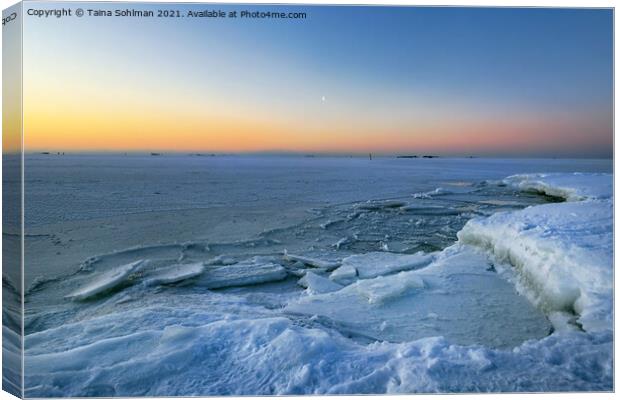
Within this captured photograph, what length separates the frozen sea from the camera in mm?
2766

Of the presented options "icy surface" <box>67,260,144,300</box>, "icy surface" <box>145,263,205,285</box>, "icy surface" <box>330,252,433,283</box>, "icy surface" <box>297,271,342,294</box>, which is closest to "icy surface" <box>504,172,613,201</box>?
"icy surface" <box>330,252,433,283</box>

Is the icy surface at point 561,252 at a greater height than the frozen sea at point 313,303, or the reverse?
the icy surface at point 561,252

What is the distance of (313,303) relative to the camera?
3846 millimetres

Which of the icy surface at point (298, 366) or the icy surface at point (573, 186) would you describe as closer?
the icy surface at point (298, 366)

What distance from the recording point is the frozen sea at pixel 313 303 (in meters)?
2.77

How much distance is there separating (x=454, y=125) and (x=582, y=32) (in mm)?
1348

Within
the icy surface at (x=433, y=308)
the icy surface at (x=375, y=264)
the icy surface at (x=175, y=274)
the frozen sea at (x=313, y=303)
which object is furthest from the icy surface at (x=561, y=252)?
the icy surface at (x=175, y=274)

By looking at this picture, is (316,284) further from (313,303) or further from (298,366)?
(298,366)

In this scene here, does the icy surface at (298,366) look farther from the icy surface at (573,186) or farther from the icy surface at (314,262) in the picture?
the icy surface at (573,186)

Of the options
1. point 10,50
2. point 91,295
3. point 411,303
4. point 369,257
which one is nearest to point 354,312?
point 411,303

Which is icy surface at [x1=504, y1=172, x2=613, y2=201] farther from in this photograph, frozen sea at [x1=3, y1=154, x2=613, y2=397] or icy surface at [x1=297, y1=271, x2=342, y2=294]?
icy surface at [x1=297, y1=271, x2=342, y2=294]

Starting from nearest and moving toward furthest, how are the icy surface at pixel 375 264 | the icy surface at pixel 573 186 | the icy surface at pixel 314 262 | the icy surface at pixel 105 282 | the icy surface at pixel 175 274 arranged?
the icy surface at pixel 105 282 → the icy surface at pixel 175 274 → the icy surface at pixel 375 264 → the icy surface at pixel 314 262 → the icy surface at pixel 573 186

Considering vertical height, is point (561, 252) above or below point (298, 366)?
above

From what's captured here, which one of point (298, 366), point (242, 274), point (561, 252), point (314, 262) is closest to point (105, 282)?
point (242, 274)
